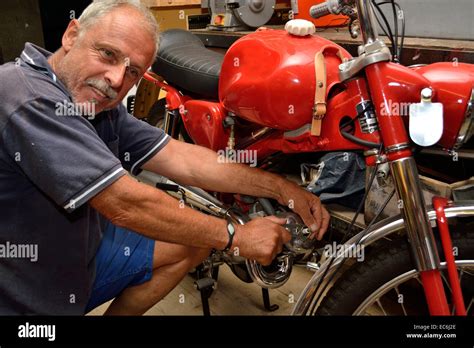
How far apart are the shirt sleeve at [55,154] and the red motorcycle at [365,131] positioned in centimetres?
41

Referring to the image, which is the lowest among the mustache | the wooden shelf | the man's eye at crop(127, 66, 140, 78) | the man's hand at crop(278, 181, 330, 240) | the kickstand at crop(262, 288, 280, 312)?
the kickstand at crop(262, 288, 280, 312)

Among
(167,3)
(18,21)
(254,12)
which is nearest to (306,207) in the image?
(254,12)

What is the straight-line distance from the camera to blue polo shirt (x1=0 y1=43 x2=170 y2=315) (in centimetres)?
90

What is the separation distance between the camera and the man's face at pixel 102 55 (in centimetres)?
106

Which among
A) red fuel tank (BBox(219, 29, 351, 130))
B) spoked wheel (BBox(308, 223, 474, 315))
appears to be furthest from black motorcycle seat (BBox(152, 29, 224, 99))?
spoked wheel (BBox(308, 223, 474, 315))

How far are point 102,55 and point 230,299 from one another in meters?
1.10

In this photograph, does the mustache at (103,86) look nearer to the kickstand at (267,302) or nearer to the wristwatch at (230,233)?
the wristwatch at (230,233)

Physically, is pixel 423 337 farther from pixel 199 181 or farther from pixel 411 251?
pixel 199 181

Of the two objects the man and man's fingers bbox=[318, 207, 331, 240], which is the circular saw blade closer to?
the man

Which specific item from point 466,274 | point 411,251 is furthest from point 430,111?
point 466,274

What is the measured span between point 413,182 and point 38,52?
87 centimetres

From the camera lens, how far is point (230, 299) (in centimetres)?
179

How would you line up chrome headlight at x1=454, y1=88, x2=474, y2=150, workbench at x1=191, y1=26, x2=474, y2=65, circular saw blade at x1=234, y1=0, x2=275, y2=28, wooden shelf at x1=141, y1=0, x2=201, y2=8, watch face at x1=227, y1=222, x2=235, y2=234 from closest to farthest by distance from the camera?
1. chrome headlight at x1=454, y1=88, x2=474, y2=150
2. watch face at x1=227, y1=222, x2=235, y2=234
3. workbench at x1=191, y1=26, x2=474, y2=65
4. circular saw blade at x1=234, y1=0, x2=275, y2=28
5. wooden shelf at x1=141, y1=0, x2=201, y2=8

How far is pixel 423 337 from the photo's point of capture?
98 centimetres
